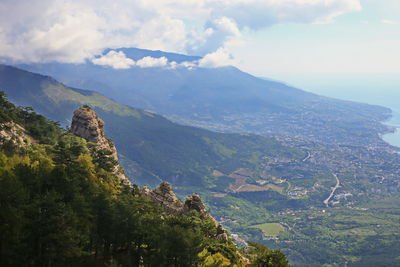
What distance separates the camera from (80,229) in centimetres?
4319

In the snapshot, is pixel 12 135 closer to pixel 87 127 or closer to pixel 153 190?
pixel 87 127

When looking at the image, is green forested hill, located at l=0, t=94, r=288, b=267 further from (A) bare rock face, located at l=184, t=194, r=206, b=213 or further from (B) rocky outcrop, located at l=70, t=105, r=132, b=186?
(B) rocky outcrop, located at l=70, t=105, r=132, b=186

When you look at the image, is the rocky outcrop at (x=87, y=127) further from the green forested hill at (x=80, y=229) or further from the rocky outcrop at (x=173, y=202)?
the green forested hill at (x=80, y=229)

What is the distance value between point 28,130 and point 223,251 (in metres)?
60.2

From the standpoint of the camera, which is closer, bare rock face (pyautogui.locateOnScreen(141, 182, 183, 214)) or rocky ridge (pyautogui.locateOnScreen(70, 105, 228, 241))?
rocky ridge (pyautogui.locateOnScreen(70, 105, 228, 241))

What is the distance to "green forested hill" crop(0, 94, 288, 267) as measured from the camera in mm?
38062

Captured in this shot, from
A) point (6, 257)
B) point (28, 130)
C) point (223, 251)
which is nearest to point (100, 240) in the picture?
point (6, 257)

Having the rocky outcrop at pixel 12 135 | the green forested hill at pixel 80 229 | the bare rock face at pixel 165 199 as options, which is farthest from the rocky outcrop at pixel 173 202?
the rocky outcrop at pixel 12 135

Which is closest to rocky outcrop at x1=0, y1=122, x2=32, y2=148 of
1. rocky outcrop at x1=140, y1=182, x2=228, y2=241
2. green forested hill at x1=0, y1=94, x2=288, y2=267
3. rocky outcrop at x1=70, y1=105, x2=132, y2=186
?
green forested hill at x1=0, y1=94, x2=288, y2=267

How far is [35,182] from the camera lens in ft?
149

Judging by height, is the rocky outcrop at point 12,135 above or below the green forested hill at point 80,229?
above

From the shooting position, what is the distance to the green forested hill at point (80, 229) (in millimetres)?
38062

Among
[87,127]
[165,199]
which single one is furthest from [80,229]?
[87,127]

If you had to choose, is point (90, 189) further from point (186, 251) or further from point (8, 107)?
point (8, 107)
